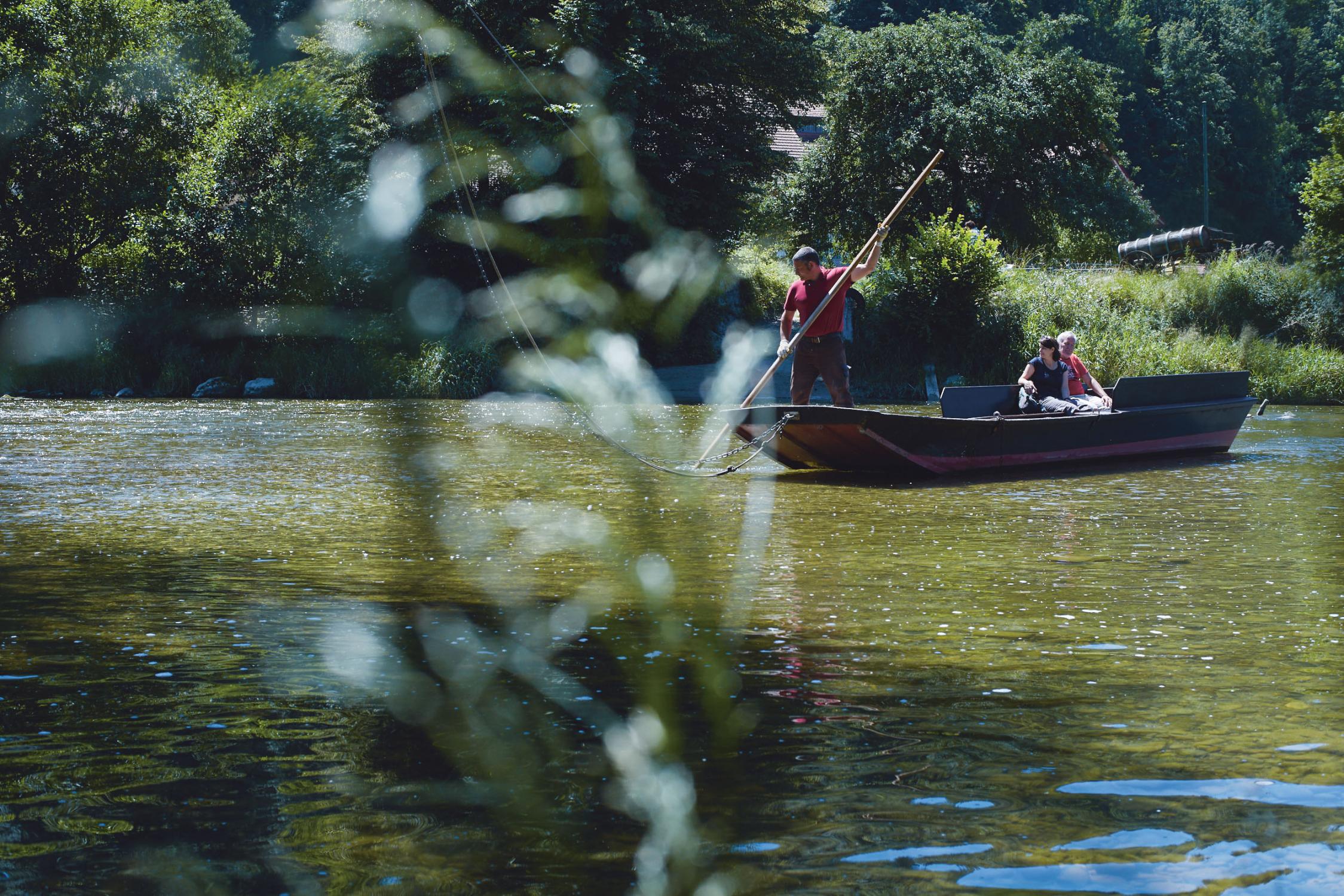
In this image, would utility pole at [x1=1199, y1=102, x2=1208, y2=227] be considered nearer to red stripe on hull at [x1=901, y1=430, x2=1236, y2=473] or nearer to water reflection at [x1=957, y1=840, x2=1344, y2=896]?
red stripe on hull at [x1=901, y1=430, x2=1236, y2=473]

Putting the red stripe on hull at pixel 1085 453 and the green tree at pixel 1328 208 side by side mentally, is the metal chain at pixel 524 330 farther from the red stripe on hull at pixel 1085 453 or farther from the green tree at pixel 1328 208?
the green tree at pixel 1328 208

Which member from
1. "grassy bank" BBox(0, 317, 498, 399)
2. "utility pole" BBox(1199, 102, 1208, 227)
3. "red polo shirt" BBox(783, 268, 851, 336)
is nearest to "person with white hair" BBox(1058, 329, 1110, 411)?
"red polo shirt" BBox(783, 268, 851, 336)

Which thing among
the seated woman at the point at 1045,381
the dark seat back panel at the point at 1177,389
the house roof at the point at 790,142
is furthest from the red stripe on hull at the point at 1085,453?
the house roof at the point at 790,142

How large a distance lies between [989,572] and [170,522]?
556 centimetres

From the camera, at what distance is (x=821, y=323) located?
13219 mm

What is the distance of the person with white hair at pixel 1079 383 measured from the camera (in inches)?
596

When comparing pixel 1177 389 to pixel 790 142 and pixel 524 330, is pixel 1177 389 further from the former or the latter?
pixel 790 142

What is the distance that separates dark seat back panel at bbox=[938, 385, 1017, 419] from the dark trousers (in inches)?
68.4

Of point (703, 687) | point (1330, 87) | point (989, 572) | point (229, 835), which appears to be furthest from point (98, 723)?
point (1330, 87)

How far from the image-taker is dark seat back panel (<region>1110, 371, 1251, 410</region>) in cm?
1553

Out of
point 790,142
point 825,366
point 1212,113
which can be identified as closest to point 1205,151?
point 1212,113

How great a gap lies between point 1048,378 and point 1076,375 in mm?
460

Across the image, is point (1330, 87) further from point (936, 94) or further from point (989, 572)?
point (989, 572)

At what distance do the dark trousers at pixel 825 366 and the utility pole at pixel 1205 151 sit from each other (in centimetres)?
5045
